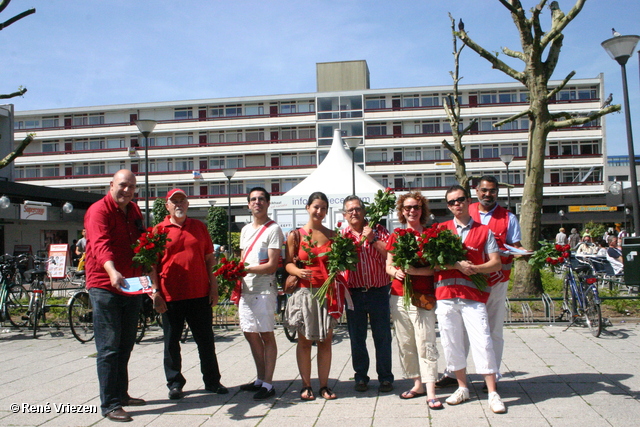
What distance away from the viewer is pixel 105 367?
15.3 ft

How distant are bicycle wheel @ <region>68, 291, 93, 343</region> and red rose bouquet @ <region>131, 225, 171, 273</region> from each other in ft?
14.0

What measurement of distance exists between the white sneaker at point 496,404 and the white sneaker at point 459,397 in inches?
9.8

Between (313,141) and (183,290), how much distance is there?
53532 millimetres

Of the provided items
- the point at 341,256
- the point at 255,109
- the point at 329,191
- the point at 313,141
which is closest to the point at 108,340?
the point at 341,256

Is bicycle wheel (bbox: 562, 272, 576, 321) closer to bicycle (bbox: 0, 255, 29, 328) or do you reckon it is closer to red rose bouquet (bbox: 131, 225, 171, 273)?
red rose bouquet (bbox: 131, 225, 171, 273)

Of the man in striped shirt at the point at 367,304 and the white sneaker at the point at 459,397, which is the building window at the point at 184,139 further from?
the white sneaker at the point at 459,397

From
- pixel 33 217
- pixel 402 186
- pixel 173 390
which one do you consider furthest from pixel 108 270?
pixel 402 186

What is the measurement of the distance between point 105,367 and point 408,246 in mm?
2763

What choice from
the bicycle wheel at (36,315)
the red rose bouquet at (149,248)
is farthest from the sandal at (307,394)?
the bicycle wheel at (36,315)

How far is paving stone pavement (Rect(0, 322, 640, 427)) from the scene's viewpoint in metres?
4.50

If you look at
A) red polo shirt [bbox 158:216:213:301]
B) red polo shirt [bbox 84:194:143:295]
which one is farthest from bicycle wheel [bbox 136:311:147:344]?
red polo shirt [bbox 84:194:143:295]

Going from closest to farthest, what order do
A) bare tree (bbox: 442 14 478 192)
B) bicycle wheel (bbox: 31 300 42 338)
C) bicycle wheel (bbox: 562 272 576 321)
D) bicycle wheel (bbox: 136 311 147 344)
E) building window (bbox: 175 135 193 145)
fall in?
bicycle wheel (bbox: 136 311 147 344)
bicycle wheel (bbox: 562 272 576 321)
bicycle wheel (bbox: 31 300 42 338)
bare tree (bbox: 442 14 478 192)
building window (bbox: 175 135 193 145)

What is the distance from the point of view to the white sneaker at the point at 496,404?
4504 mm

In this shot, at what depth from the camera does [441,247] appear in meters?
4.57
